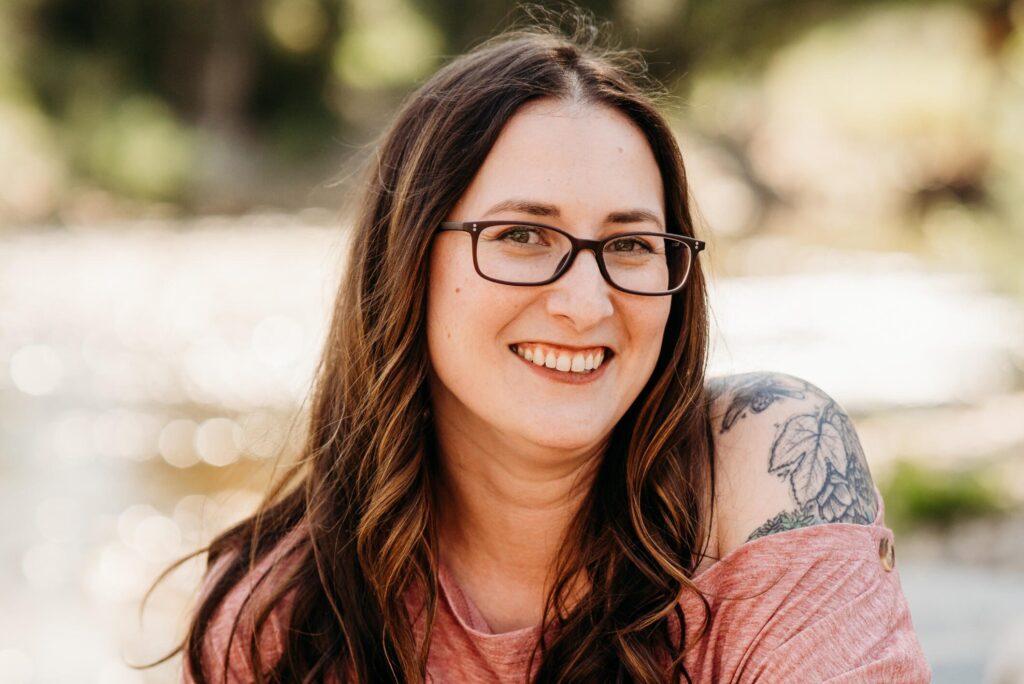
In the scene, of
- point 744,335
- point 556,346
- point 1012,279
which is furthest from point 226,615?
point 744,335

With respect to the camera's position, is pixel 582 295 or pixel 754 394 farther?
pixel 754 394

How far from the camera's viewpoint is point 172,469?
7.41 meters

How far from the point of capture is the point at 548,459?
2.23 metres

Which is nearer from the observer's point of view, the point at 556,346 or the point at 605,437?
the point at 556,346

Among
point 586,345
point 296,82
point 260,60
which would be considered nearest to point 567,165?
point 586,345

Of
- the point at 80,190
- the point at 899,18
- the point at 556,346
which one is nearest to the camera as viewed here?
the point at 556,346

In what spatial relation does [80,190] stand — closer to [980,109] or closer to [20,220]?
[20,220]

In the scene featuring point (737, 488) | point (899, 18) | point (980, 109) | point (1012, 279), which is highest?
point (899, 18)

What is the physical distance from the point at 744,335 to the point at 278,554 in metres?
8.32

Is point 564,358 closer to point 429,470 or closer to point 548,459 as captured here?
point 548,459

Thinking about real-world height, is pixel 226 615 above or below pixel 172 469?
above

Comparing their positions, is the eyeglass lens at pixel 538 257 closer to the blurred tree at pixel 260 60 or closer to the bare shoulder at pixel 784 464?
the bare shoulder at pixel 784 464

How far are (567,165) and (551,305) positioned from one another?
265 millimetres

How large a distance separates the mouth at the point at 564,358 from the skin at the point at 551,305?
2 cm
